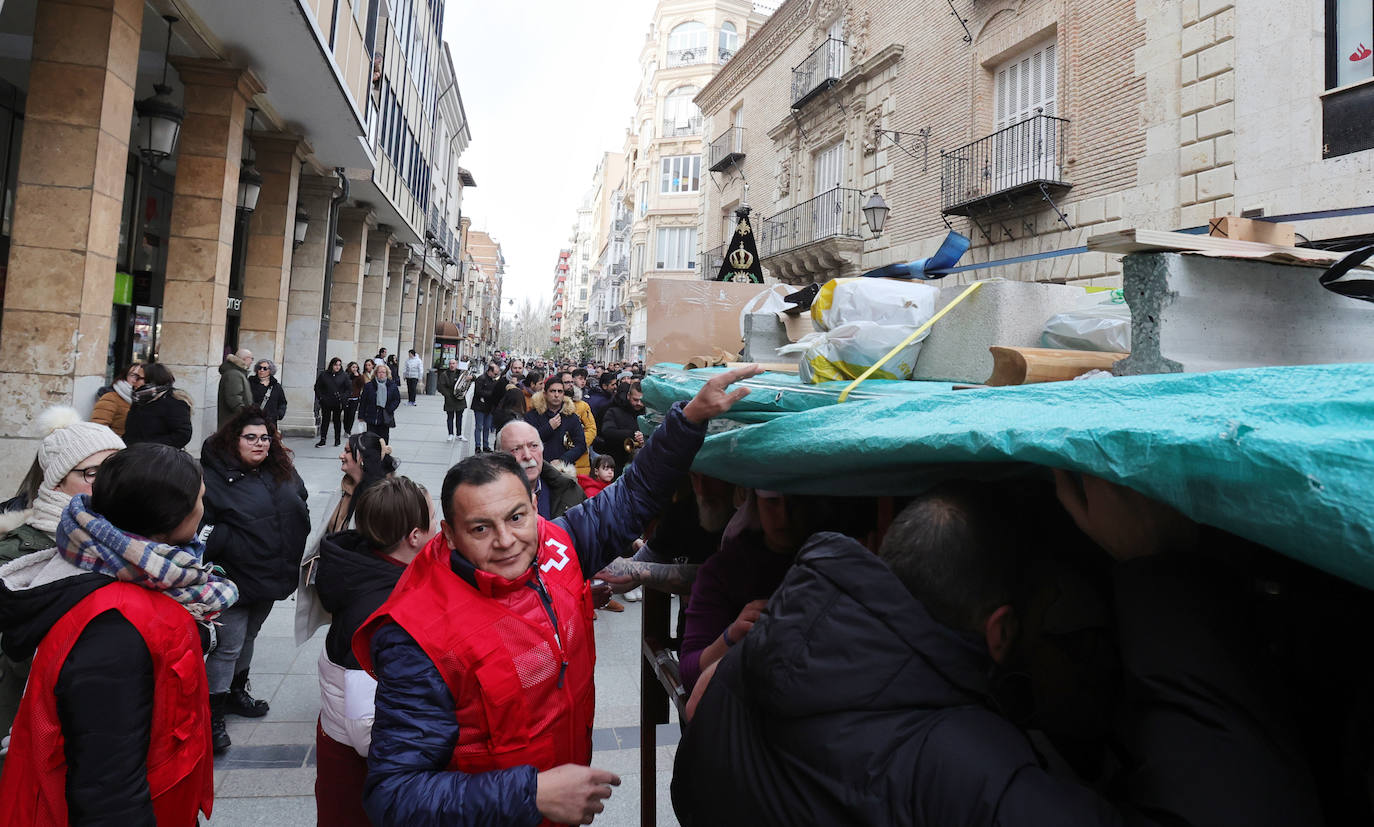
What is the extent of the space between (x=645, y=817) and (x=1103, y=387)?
2.57 metres

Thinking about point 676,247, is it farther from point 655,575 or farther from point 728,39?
A: point 655,575

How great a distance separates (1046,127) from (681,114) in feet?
112

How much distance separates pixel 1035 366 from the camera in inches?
66.8

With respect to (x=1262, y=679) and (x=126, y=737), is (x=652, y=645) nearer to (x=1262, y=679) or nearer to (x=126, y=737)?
(x=126, y=737)

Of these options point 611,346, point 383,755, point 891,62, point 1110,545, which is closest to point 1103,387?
point 1110,545

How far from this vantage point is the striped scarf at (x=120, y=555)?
6.85 ft

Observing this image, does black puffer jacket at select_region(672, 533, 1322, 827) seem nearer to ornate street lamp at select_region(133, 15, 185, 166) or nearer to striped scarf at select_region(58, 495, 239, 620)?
striped scarf at select_region(58, 495, 239, 620)

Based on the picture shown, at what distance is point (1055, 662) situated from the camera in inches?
49.6

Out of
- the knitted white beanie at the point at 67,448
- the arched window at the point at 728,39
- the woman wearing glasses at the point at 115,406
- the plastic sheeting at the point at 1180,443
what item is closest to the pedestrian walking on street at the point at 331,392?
the woman wearing glasses at the point at 115,406

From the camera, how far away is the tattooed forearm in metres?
3.07

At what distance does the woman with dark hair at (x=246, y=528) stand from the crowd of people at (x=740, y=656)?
0.82 meters

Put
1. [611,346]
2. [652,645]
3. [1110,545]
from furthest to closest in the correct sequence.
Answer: [611,346], [652,645], [1110,545]

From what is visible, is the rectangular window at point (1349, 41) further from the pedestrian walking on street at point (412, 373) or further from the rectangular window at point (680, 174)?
the rectangular window at point (680, 174)

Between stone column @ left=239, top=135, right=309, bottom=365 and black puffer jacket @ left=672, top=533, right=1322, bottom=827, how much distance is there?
502 inches
